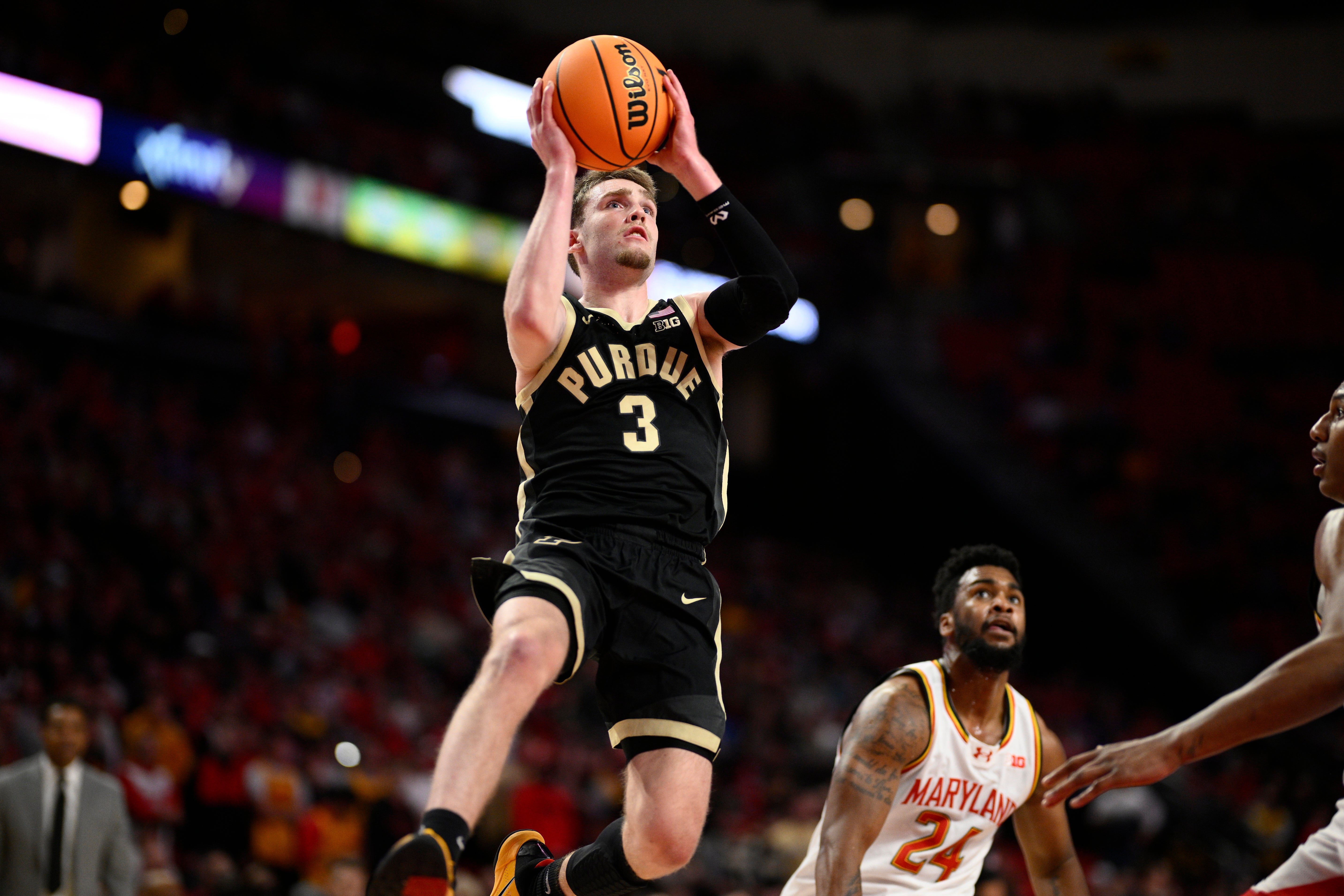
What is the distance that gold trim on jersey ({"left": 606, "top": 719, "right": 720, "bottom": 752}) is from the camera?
3.87 meters

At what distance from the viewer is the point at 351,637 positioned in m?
12.4

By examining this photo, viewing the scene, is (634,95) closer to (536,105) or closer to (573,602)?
(536,105)

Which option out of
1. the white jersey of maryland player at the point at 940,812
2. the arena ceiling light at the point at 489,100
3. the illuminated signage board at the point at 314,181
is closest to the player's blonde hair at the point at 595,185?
the white jersey of maryland player at the point at 940,812

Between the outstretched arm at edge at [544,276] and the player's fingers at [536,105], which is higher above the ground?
the player's fingers at [536,105]

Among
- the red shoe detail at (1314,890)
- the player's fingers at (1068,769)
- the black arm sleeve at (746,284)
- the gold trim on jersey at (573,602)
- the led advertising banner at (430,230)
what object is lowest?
the red shoe detail at (1314,890)

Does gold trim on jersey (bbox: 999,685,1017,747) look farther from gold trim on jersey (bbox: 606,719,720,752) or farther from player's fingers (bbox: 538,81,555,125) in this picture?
player's fingers (bbox: 538,81,555,125)

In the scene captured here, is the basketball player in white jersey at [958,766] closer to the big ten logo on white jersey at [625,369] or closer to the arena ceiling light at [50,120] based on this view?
the big ten logo on white jersey at [625,369]

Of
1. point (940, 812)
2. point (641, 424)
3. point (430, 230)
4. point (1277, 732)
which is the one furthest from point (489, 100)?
point (1277, 732)

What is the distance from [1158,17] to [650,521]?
2609cm

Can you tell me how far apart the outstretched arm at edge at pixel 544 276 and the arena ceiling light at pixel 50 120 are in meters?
11.1

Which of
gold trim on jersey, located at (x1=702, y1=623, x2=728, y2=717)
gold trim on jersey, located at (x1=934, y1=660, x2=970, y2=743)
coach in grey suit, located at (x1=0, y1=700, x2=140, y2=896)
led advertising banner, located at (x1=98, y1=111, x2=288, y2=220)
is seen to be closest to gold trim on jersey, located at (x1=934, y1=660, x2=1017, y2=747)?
gold trim on jersey, located at (x1=934, y1=660, x2=970, y2=743)

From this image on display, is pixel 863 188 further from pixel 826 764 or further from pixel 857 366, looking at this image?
pixel 826 764

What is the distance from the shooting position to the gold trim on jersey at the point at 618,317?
167 inches

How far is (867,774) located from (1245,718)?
1544mm
